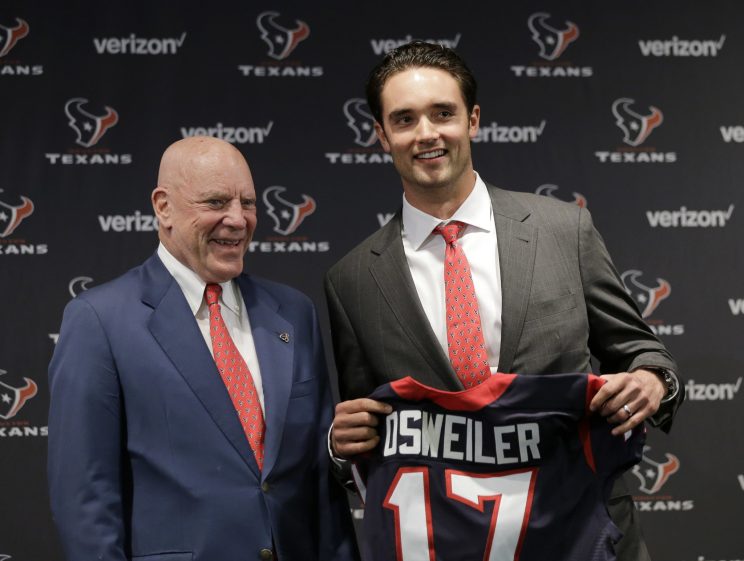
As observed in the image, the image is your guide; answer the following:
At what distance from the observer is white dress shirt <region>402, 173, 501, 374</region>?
1844 mm

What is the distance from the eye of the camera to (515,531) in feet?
5.48

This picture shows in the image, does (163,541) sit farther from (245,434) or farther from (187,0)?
(187,0)

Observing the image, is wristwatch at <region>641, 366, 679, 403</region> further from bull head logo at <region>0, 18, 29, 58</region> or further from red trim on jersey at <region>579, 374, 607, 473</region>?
bull head logo at <region>0, 18, 29, 58</region>

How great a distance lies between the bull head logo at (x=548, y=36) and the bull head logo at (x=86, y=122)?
1.93 metres

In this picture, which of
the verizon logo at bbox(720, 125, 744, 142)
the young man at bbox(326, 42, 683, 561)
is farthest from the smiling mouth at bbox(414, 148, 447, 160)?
the verizon logo at bbox(720, 125, 744, 142)

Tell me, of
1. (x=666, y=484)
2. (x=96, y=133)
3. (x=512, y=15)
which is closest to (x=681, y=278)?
(x=666, y=484)

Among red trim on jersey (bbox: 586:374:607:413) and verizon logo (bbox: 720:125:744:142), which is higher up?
verizon logo (bbox: 720:125:744:142)

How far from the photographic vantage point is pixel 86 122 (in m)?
3.63

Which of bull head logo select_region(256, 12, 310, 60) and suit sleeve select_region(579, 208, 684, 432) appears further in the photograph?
bull head logo select_region(256, 12, 310, 60)

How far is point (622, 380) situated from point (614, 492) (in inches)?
12.2

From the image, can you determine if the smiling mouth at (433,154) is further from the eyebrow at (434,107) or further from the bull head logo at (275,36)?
the bull head logo at (275,36)

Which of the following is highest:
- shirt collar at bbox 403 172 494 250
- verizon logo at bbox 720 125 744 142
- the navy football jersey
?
verizon logo at bbox 720 125 744 142

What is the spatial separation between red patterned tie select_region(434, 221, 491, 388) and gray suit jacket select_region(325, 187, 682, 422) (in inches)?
1.3

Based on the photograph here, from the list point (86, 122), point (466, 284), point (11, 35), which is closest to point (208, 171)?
point (466, 284)
